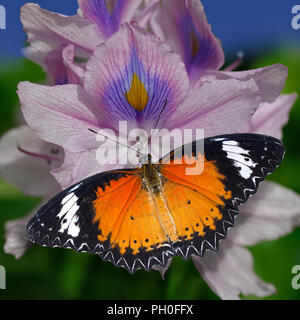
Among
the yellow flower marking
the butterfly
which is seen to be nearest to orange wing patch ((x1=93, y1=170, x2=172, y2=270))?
the butterfly

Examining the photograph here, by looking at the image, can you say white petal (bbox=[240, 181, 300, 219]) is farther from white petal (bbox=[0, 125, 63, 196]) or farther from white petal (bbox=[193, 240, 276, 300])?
white petal (bbox=[0, 125, 63, 196])

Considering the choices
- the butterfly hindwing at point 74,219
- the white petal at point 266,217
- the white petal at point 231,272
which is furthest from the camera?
the white petal at point 266,217

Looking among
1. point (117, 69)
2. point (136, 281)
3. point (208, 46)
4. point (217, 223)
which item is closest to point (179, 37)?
point (208, 46)

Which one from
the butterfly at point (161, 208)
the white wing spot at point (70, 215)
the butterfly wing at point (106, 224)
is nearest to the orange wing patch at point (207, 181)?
the butterfly at point (161, 208)

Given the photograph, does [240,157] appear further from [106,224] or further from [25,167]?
[25,167]

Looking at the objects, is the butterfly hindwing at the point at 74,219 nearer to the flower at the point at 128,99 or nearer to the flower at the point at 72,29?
the flower at the point at 128,99

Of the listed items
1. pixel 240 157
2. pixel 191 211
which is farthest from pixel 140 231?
pixel 240 157
